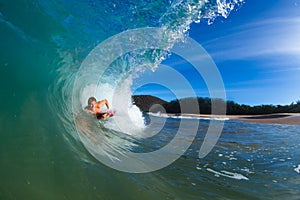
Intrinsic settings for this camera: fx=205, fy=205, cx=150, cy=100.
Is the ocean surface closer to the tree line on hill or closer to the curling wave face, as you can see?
the curling wave face

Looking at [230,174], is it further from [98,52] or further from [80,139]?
[98,52]

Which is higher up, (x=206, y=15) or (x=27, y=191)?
(x=206, y=15)

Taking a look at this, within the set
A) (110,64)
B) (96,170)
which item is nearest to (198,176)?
(96,170)

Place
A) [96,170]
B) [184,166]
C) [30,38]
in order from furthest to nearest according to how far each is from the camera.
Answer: [30,38] < [184,166] < [96,170]

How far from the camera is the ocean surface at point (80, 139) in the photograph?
2.77 m

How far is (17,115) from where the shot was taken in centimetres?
361

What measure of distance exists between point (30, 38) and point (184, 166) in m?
4.87

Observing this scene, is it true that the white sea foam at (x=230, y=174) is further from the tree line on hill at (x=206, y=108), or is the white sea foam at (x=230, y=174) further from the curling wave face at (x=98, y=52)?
the tree line on hill at (x=206, y=108)

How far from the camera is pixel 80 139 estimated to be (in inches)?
163

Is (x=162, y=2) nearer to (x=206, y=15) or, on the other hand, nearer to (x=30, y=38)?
(x=206, y=15)

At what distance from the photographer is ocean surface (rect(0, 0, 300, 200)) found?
9.09 ft

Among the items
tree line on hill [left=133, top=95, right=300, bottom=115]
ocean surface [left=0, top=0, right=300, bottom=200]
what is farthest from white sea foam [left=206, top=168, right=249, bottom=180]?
tree line on hill [left=133, top=95, right=300, bottom=115]

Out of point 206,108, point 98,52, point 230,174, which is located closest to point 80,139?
point 230,174

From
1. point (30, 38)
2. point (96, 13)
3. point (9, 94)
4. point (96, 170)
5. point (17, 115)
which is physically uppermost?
point (96, 13)
